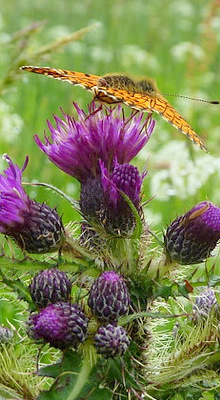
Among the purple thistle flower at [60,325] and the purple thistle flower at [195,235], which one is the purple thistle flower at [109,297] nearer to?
the purple thistle flower at [60,325]

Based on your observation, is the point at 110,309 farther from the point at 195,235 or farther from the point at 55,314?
the point at 195,235

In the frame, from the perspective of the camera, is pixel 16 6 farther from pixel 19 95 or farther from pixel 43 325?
pixel 43 325

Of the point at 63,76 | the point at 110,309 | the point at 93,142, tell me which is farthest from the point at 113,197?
the point at 63,76

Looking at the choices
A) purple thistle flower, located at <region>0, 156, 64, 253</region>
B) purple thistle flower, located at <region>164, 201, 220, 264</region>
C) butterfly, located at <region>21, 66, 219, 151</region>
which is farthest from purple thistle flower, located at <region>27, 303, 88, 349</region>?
butterfly, located at <region>21, 66, 219, 151</region>

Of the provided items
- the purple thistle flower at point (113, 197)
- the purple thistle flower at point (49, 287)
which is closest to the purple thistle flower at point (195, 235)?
the purple thistle flower at point (113, 197)

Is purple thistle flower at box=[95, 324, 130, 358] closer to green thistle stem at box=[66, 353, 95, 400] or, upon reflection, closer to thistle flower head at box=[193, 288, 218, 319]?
green thistle stem at box=[66, 353, 95, 400]

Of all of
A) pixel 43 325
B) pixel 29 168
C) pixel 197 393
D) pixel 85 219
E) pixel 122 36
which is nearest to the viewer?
pixel 43 325

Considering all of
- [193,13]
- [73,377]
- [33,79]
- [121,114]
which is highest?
[121,114]

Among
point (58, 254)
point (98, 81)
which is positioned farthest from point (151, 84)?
point (58, 254)
